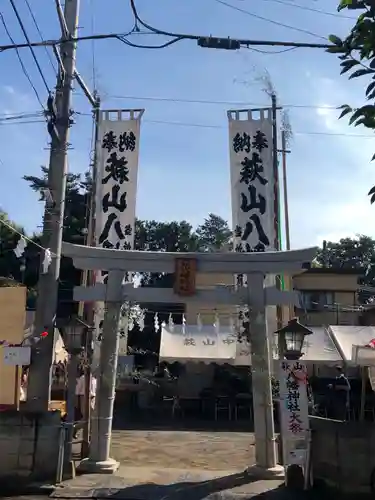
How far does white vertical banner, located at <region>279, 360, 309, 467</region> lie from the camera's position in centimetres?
909

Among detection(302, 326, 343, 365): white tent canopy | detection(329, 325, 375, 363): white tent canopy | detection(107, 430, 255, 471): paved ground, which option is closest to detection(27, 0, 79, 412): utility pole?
detection(107, 430, 255, 471): paved ground

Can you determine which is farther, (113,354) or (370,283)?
(370,283)

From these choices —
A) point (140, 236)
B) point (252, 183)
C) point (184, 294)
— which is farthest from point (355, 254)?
point (184, 294)

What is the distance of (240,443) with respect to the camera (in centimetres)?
1477

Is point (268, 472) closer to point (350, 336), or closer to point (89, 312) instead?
point (89, 312)

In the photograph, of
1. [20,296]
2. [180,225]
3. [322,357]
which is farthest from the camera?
[180,225]

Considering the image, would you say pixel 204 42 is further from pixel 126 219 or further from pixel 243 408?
pixel 243 408

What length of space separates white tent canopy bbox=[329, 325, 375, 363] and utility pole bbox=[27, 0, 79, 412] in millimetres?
11572

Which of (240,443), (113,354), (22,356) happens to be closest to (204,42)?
(113,354)

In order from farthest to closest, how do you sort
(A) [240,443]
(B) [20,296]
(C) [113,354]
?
(A) [240,443]
(B) [20,296]
(C) [113,354]

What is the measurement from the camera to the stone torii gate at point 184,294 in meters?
10.1

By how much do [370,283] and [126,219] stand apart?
36.8 metres

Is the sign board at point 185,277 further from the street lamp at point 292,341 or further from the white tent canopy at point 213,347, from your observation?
the white tent canopy at point 213,347

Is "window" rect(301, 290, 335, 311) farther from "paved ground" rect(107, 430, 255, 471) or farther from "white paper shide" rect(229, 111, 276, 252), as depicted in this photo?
"white paper shide" rect(229, 111, 276, 252)
